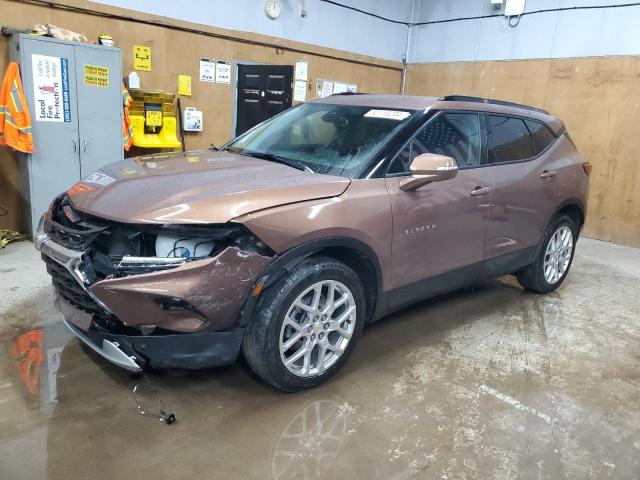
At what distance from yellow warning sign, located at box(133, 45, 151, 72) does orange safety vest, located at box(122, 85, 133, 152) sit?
45 centimetres

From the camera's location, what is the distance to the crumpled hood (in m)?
2.06

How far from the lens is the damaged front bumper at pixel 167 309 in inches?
77.0

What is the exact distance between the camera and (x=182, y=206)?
2066mm

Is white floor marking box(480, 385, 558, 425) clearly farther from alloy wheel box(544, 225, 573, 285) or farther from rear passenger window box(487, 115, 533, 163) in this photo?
alloy wheel box(544, 225, 573, 285)

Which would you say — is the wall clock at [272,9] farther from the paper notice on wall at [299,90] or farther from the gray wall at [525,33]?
the gray wall at [525,33]

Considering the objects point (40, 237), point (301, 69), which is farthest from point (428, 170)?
point (301, 69)

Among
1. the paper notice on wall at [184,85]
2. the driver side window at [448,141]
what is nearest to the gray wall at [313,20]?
the paper notice on wall at [184,85]

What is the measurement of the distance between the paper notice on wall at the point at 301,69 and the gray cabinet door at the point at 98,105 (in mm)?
2750

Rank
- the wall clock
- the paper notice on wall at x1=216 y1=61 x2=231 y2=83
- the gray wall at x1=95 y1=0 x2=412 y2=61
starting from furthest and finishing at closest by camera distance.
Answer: the wall clock → the paper notice on wall at x1=216 y1=61 x2=231 y2=83 → the gray wall at x1=95 y1=0 x2=412 y2=61

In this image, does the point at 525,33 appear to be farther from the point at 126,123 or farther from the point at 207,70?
the point at 126,123

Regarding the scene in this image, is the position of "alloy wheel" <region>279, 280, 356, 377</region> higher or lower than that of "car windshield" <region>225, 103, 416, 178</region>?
lower

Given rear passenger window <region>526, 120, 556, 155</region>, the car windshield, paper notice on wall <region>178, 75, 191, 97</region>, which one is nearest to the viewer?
the car windshield

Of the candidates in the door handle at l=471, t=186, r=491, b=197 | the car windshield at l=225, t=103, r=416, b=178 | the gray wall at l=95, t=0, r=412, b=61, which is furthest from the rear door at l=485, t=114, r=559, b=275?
the gray wall at l=95, t=0, r=412, b=61

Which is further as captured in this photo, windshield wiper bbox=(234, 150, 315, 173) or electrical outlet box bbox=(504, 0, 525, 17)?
electrical outlet box bbox=(504, 0, 525, 17)
